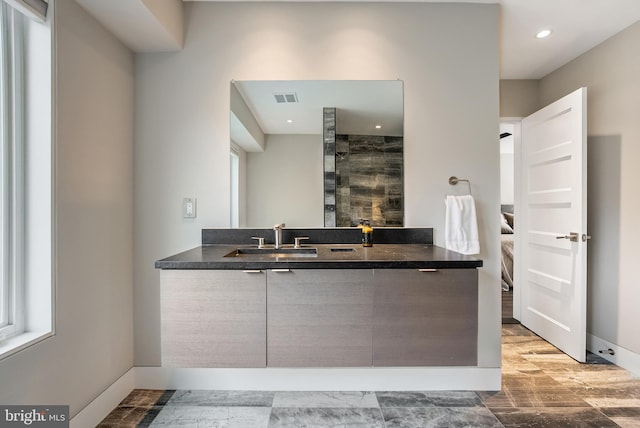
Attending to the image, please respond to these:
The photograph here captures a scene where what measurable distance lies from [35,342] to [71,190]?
688mm

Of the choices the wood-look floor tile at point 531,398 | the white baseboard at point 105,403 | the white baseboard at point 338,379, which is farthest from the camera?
the white baseboard at point 338,379

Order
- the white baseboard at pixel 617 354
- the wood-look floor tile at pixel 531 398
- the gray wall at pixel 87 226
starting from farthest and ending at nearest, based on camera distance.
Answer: the white baseboard at pixel 617 354, the wood-look floor tile at pixel 531 398, the gray wall at pixel 87 226

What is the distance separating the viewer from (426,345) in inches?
65.0

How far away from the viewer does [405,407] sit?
193 centimetres

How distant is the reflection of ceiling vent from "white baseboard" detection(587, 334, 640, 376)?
9.55ft

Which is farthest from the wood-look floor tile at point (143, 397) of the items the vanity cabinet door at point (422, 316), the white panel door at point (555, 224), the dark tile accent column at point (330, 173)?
the white panel door at point (555, 224)

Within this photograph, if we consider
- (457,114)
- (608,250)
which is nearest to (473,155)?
(457,114)

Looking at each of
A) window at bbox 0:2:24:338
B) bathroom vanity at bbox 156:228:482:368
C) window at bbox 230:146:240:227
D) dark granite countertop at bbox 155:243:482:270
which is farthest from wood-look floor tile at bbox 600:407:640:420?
window at bbox 0:2:24:338

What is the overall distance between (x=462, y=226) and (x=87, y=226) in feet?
6.99

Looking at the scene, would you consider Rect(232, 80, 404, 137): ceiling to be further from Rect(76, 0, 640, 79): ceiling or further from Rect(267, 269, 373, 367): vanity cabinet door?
Rect(267, 269, 373, 367): vanity cabinet door

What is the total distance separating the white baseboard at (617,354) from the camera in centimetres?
237

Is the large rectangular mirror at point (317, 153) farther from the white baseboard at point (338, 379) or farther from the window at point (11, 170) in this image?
the window at point (11, 170)

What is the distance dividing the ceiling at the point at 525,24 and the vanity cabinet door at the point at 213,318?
4.45 feet

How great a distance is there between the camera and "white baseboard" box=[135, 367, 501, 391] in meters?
2.09
